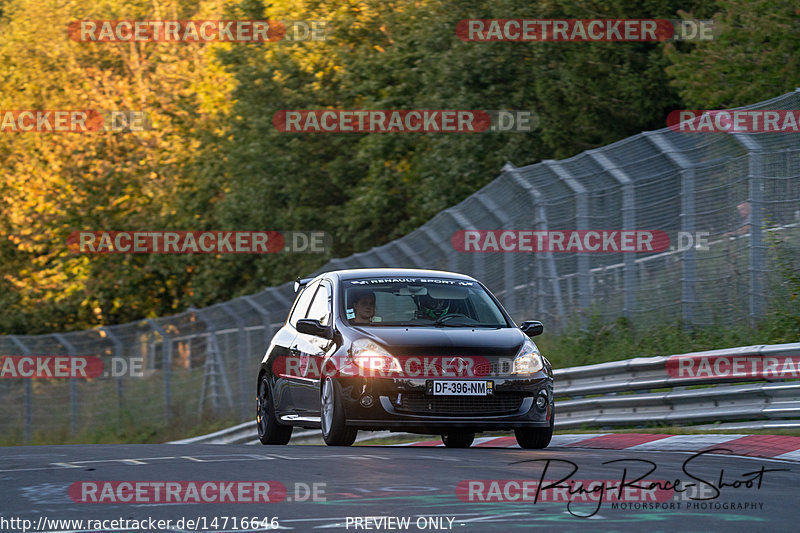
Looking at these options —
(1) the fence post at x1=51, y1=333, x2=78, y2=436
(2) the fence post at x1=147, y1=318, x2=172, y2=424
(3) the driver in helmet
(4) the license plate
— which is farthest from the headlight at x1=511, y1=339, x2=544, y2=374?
(1) the fence post at x1=51, y1=333, x2=78, y2=436

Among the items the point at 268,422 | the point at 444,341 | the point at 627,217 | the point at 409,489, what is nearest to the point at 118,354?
the point at 627,217

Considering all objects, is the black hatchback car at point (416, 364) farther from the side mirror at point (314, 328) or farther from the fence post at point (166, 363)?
the fence post at point (166, 363)

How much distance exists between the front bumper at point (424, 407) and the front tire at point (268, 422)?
238 centimetres

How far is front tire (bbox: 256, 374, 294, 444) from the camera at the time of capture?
13.3 meters

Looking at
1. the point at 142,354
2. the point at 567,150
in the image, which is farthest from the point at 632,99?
the point at 142,354

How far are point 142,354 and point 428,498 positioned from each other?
21276 millimetres

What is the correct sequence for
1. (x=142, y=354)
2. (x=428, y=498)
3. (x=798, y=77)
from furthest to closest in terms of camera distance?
(x=142, y=354) → (x=798, y=77) → (x=428, y=498)

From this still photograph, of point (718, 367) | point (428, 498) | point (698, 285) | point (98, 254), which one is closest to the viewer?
point (428, 498)

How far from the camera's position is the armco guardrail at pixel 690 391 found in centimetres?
1121

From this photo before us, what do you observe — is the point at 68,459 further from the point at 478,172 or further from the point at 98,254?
the point at 98,254

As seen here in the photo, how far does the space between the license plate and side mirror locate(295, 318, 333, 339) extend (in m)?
1.25

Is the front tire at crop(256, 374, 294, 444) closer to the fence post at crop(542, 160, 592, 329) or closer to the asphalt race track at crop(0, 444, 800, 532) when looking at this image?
the asphalt race track at crop(0, 444, 800, 532)

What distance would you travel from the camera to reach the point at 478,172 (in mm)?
30859

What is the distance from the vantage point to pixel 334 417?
11211mm
